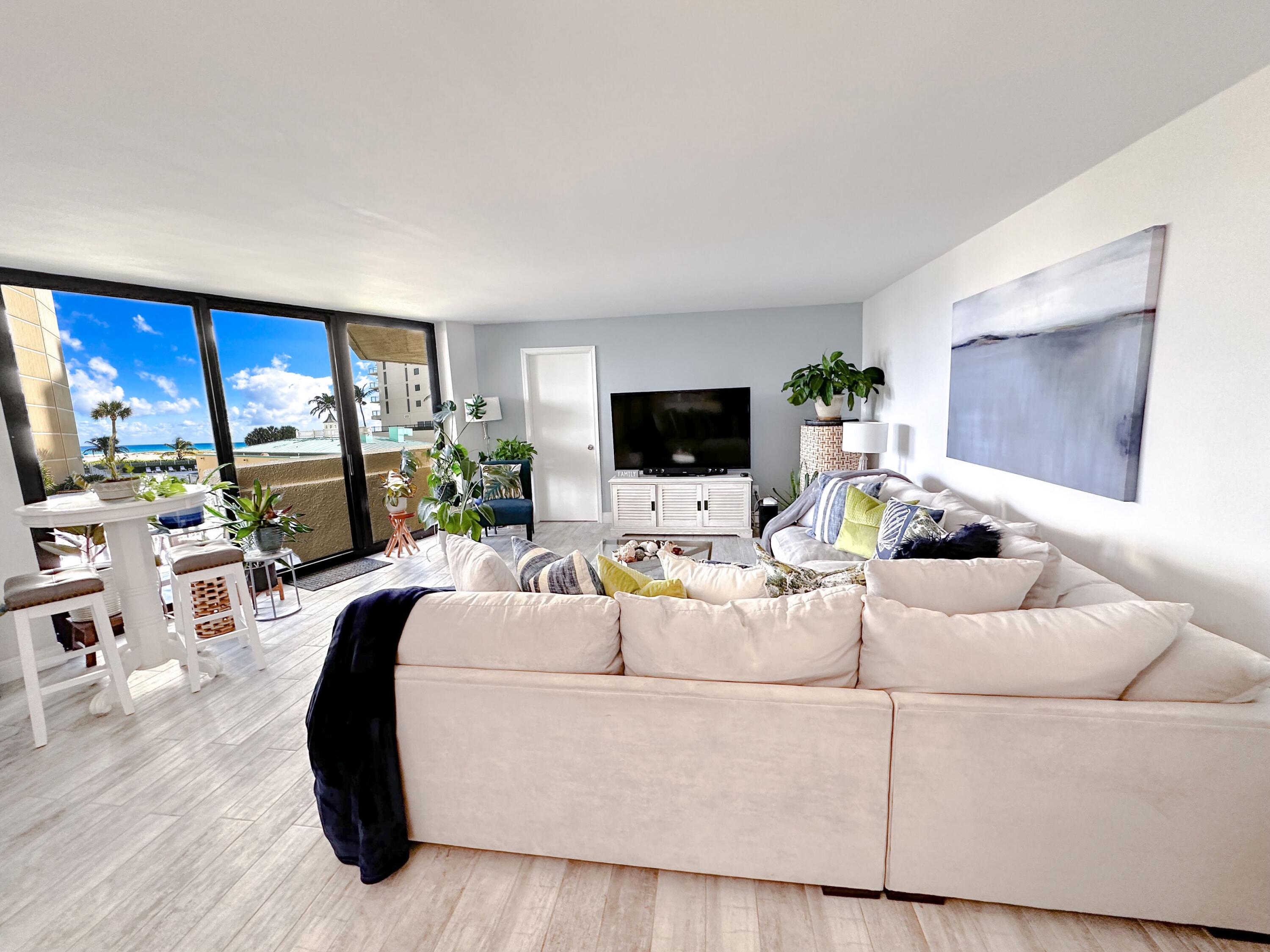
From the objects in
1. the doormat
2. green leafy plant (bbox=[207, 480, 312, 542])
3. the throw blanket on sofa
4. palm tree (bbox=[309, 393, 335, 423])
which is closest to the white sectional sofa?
the throw blanket on sofa

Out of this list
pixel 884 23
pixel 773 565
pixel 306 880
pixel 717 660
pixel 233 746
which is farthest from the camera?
pixel 233 746

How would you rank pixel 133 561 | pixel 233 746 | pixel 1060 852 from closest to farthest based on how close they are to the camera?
pixel 1060 852 < pixel 233 746 < pixel 133 561

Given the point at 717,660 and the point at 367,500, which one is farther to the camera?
the point at 367,500

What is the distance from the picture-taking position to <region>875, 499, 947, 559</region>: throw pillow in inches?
89.4

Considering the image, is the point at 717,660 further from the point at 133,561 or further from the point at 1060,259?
the point at 133,561

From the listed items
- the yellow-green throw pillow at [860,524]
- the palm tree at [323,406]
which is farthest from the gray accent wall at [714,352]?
the yellow-green throw pillow at [860,524]

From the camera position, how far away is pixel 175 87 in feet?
4.31

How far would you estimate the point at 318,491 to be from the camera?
4.48 m

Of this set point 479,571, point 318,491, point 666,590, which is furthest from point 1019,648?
point 318,491

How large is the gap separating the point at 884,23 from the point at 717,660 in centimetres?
158

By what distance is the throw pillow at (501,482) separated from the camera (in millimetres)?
4938

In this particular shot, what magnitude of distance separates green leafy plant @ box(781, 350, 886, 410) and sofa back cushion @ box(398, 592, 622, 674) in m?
3.63

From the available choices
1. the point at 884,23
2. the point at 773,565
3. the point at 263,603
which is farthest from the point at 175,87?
the point at 263,603

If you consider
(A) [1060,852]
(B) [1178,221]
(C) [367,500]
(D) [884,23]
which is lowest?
(A) [1060,852]
